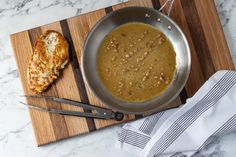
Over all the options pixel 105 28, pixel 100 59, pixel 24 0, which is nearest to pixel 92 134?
pixel 100 59

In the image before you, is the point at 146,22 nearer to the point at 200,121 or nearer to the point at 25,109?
the point at 200,121

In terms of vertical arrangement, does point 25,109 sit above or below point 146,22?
below

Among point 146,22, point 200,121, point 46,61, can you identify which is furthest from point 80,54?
point 200,121

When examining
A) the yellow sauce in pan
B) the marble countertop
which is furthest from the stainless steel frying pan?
the marble countertop

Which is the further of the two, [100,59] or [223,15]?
[223,15]

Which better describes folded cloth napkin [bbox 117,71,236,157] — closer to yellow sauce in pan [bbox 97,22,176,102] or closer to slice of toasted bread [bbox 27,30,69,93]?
yellow sauce in pan [bbox 97,22,176,102]

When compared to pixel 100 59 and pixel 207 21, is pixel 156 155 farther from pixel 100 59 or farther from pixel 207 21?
pixel 207 21
